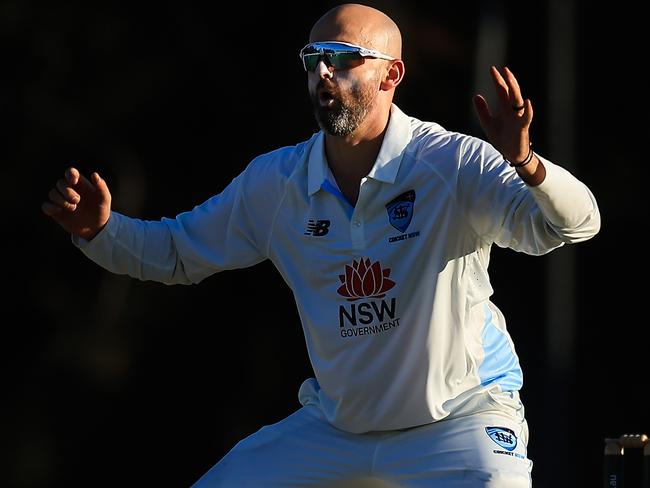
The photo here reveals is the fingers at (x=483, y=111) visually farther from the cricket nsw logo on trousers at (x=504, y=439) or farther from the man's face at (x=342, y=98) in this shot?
the cricket nsw logo on trousers at (x=504, y=439)

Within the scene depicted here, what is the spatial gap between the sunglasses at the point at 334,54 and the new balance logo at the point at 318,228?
52cm

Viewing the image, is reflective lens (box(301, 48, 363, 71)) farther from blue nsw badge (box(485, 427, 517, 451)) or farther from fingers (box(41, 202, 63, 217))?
blue nsw badge (box(485, 427, 517, 451))

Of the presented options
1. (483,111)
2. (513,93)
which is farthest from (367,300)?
(513,93)

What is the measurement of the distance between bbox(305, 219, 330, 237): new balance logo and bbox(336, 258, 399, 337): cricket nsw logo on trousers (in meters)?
0.16

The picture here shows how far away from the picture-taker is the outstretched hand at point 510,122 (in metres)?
4.37

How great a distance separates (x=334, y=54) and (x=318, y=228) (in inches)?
23.2

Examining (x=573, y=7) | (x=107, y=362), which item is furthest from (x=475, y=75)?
(x=107, y=362)

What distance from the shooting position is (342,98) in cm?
499

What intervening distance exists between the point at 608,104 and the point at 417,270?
154 inches

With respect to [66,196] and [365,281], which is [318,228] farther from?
[66,196]

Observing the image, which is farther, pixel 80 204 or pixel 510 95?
pixel 80 204

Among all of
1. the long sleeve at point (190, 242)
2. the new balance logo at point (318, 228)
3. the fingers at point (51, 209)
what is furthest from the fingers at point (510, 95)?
the fingers at point (51, 209)

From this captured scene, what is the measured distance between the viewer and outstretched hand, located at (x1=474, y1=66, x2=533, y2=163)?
4.37 metres

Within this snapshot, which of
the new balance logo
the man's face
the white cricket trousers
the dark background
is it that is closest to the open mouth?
the man's face
